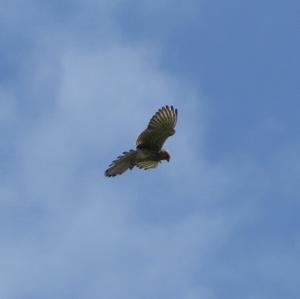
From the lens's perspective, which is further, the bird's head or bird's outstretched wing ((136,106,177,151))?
the bird's head

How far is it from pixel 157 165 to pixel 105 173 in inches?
76.9

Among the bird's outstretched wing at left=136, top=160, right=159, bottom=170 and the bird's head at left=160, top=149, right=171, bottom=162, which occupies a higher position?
the bird's head at left=160, top=149, right=171, bottom=162

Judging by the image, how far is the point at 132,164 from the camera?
65.1 meters

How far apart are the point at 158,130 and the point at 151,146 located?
0.79m

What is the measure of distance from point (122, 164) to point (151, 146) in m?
1.09

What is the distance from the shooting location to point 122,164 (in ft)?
213

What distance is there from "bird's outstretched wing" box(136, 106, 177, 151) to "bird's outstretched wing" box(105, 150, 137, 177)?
389 millimetres

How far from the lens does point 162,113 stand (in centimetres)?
6397

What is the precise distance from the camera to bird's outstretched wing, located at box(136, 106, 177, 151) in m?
64.0

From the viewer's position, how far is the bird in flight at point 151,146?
210 feet

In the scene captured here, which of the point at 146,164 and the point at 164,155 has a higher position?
the point at 164,155

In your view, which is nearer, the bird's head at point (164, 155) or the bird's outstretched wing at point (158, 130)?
the bird's outstretched wing at point (158, 130)

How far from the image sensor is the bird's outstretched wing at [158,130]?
64.0 m

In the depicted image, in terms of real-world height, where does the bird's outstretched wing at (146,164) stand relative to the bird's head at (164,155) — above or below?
below
